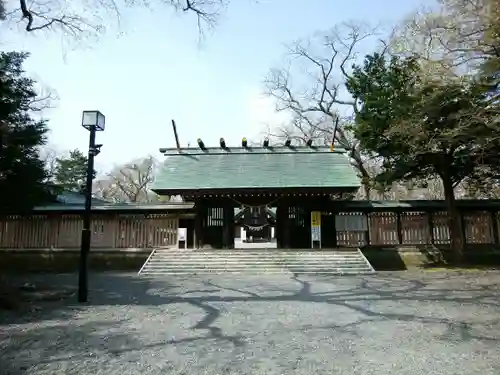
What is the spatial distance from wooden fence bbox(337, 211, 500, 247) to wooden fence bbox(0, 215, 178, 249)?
316 inches

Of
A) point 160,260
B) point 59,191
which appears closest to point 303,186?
point 160,260

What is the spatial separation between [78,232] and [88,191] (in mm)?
10390

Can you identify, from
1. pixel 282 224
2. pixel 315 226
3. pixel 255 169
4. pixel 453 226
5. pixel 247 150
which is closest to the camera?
pixel 453 226

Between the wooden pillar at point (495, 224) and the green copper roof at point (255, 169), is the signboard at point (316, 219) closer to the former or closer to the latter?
the green copper roof at point (255, 169)

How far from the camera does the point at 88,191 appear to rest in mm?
9133

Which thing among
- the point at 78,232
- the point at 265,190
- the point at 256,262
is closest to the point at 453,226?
the point at 265,190

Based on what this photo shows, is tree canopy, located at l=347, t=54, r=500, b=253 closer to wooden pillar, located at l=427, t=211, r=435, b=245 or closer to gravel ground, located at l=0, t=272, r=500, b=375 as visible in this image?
wooden pillar, located at l=427, t=211, r=435, b=245

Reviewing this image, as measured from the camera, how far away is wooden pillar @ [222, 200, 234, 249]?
60.5 feet

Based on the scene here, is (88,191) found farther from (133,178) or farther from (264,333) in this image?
(133,178)

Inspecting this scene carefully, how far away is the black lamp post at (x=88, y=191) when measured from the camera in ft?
29.3

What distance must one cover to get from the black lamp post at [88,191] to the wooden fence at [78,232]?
9.10 meters

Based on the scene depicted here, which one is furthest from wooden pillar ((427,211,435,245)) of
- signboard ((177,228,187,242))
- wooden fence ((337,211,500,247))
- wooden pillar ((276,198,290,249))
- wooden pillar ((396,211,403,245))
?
signboard ((177,228,187,242))

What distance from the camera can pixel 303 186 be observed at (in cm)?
1731

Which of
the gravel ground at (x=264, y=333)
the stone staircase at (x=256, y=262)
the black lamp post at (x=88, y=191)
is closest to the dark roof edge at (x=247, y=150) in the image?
the stone staircase at (x=256, y=262)
